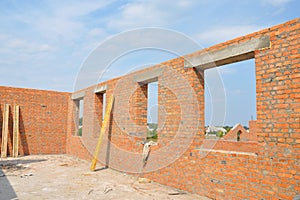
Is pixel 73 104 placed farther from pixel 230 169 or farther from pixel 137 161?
pixel 230 169

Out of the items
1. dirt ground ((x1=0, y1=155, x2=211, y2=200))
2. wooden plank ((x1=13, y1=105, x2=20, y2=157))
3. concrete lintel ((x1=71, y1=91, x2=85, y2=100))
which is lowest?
dirt ground ((x1=0, y1=155, x2=211, y2=200))

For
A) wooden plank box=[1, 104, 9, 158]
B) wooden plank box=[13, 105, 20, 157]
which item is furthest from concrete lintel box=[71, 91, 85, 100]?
wooden plank box=[1, 104, 9, 158]

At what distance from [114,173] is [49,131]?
6.20 m

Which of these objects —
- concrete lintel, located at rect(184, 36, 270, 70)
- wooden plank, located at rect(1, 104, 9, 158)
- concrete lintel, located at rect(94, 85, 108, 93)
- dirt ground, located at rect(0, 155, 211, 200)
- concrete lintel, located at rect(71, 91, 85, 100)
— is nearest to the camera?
concrete lintel, located at rect(184, 36, 270, 70)

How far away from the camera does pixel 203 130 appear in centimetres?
510

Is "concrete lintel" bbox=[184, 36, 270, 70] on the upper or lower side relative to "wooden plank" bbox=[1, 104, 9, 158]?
upper

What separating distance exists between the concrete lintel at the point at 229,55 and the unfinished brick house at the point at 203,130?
2 cm

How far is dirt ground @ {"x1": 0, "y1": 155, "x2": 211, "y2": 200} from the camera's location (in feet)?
15.9

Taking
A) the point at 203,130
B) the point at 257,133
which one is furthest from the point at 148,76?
the point at 257,133

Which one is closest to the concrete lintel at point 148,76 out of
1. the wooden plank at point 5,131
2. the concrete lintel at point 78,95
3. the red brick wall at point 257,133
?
the red brick wall at point 257,133

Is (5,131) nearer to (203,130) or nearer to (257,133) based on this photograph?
(203,130)

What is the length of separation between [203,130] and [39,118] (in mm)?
9311

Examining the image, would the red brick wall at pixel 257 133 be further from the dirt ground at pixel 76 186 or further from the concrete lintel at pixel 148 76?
the dirt ground at pixel 76 186

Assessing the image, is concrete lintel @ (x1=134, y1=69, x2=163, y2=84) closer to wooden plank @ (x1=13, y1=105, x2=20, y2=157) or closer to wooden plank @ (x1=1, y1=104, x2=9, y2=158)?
wooden plank @ (x1=13, y1=105, x2=20, y2=157)
